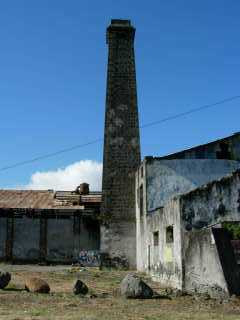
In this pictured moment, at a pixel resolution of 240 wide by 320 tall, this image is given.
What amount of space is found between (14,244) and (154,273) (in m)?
14.7

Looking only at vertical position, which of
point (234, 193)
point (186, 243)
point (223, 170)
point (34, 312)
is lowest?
point (34, 312)

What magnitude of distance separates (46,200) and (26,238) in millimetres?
3314

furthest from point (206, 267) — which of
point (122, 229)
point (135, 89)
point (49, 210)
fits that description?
point (49, 210)

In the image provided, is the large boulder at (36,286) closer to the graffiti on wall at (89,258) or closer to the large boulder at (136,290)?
the large boulder at (136,290)

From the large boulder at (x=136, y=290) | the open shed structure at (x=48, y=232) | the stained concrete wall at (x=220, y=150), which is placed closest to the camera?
the large boulder at (x=136, y=290)

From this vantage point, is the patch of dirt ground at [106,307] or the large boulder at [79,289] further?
the large boulder at [79,289]

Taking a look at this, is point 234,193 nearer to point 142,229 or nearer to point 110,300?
point 110,300

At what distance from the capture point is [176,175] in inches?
953

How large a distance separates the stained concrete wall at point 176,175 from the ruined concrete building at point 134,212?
5 centimetres

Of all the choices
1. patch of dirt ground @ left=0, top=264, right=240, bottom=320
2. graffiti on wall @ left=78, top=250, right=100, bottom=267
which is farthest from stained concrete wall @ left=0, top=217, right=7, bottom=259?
patch of dirt ground @ left=0, top=264, right=240, bottom=320

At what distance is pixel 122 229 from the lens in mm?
27688

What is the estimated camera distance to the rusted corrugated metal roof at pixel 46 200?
33.0 metres

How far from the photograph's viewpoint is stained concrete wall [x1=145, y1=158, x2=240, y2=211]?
78.8ft

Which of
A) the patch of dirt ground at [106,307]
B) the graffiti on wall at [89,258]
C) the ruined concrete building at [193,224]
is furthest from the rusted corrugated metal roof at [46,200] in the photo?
the patch of dirt ground at [106,307]
